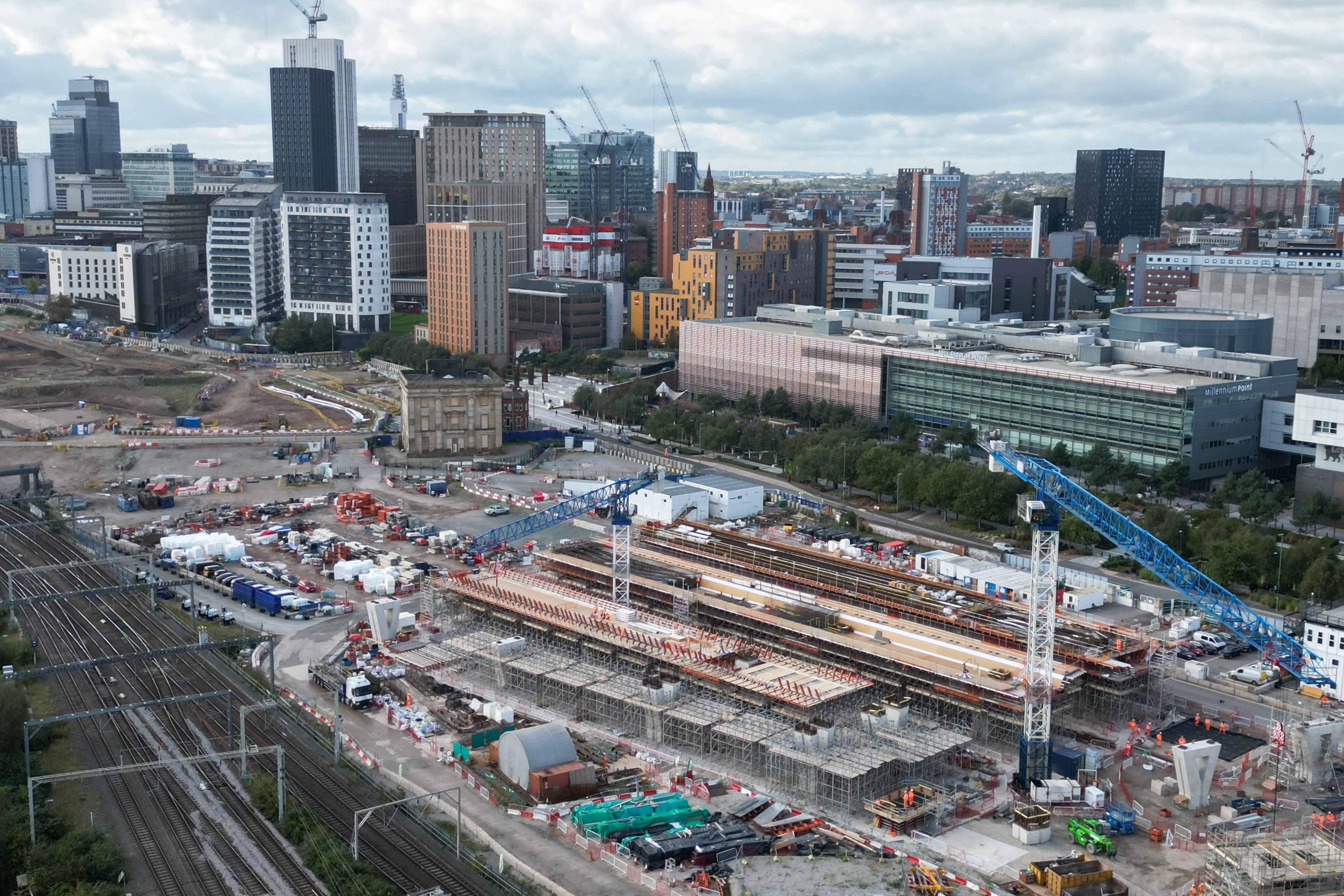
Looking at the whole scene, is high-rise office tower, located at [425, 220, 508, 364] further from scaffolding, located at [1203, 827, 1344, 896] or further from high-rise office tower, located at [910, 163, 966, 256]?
scaffolding, located at [1203, 827, 1344, 896]

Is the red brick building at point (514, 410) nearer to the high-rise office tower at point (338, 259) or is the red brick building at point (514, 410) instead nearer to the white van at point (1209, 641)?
the high-rise office tower at point (338, 259)

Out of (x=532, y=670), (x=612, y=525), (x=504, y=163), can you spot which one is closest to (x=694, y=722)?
(x=532, y=670)

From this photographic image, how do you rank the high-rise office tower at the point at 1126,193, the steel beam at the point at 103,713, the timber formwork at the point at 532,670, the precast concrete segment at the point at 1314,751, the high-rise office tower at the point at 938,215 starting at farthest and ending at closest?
1. the high-rise office tower at the point at 1126,193
2. the high-rise office tower at the point at 938,215
3. the timber formwork at the point at 532,670
4. the precast concrete segment at the point at 1314,751
5. the steel beam at the point at 103,713

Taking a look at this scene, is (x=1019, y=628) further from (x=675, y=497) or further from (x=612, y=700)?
(x=675, y=497)

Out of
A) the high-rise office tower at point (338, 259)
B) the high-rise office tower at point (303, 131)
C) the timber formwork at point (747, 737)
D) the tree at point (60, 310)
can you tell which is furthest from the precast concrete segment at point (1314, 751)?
the high-rise office tower at point (303, 131)

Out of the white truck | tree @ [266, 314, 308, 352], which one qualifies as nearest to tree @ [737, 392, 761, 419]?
the white truck

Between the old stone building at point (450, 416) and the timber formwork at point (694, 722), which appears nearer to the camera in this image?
the timber formwork at point (694, 722)

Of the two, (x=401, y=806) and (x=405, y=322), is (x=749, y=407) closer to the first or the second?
(x=401, y=806)

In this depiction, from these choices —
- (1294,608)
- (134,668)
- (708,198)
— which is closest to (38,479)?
(134,668)
